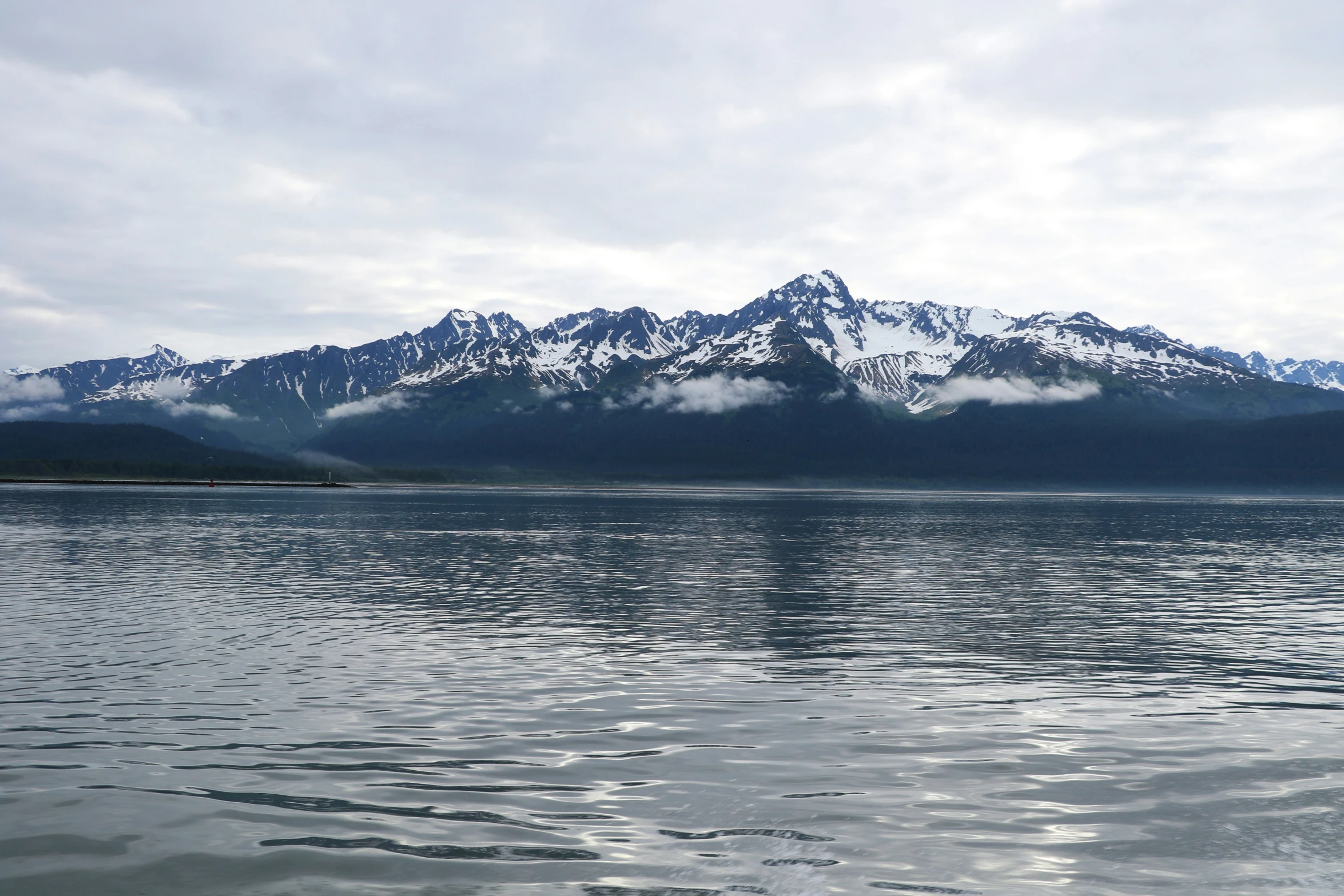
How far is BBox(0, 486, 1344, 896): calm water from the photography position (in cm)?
1395

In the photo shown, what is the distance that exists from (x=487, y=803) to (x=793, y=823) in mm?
5474

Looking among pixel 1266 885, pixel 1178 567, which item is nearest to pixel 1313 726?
pixel 1266 885

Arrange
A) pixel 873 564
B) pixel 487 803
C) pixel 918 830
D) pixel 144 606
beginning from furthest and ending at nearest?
pixel 873 564 → pixel 144 606 → pixel 487 803 → pixel 918 830

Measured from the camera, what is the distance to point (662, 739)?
21.2 meters

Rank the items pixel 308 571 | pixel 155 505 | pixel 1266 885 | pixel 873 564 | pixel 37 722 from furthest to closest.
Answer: pixel 155 505 → pixel 873 564 → pixel 308 571 → pixel 37 722 → pixel 1266 885

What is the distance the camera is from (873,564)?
70938mm

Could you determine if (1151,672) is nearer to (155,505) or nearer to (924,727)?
(924,727)

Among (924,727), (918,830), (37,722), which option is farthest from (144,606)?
(918,830)

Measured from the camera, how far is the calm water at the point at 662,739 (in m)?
14.0

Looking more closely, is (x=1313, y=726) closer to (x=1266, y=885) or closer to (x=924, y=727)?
(x=924, y=727)

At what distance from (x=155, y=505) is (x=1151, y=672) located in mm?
189109

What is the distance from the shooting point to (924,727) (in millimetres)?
22562

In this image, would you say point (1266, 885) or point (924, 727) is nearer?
point (1266, 885)

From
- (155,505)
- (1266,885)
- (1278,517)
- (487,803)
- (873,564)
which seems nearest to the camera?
(1266,885)
